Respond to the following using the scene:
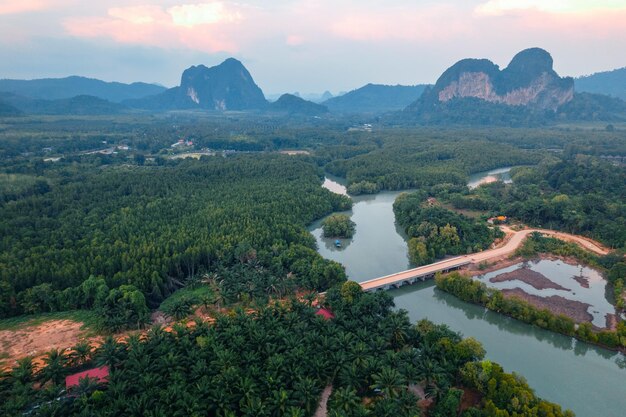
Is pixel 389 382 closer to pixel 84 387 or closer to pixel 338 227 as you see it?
pixel 84 387

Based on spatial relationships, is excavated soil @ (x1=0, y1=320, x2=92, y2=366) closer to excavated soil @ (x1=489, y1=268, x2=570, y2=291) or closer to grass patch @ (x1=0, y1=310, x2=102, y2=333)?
grass patch @ (x1=0, y1=310, x2=102, y2=333)

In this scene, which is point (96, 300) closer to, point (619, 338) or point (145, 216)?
point (145, 216)

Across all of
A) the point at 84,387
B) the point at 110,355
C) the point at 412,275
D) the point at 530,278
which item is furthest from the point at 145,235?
the point at 530,278

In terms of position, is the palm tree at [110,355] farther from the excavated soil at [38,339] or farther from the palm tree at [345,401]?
the palm tree at [345,401]

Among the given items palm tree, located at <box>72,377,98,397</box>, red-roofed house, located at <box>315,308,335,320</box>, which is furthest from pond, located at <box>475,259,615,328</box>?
palm tree, located at <box>72,377,98,397</box>

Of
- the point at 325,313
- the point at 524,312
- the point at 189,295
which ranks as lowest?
the point at 189,295

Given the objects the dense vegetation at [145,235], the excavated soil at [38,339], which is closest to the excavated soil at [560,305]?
the dense vegetation at [145,235]
